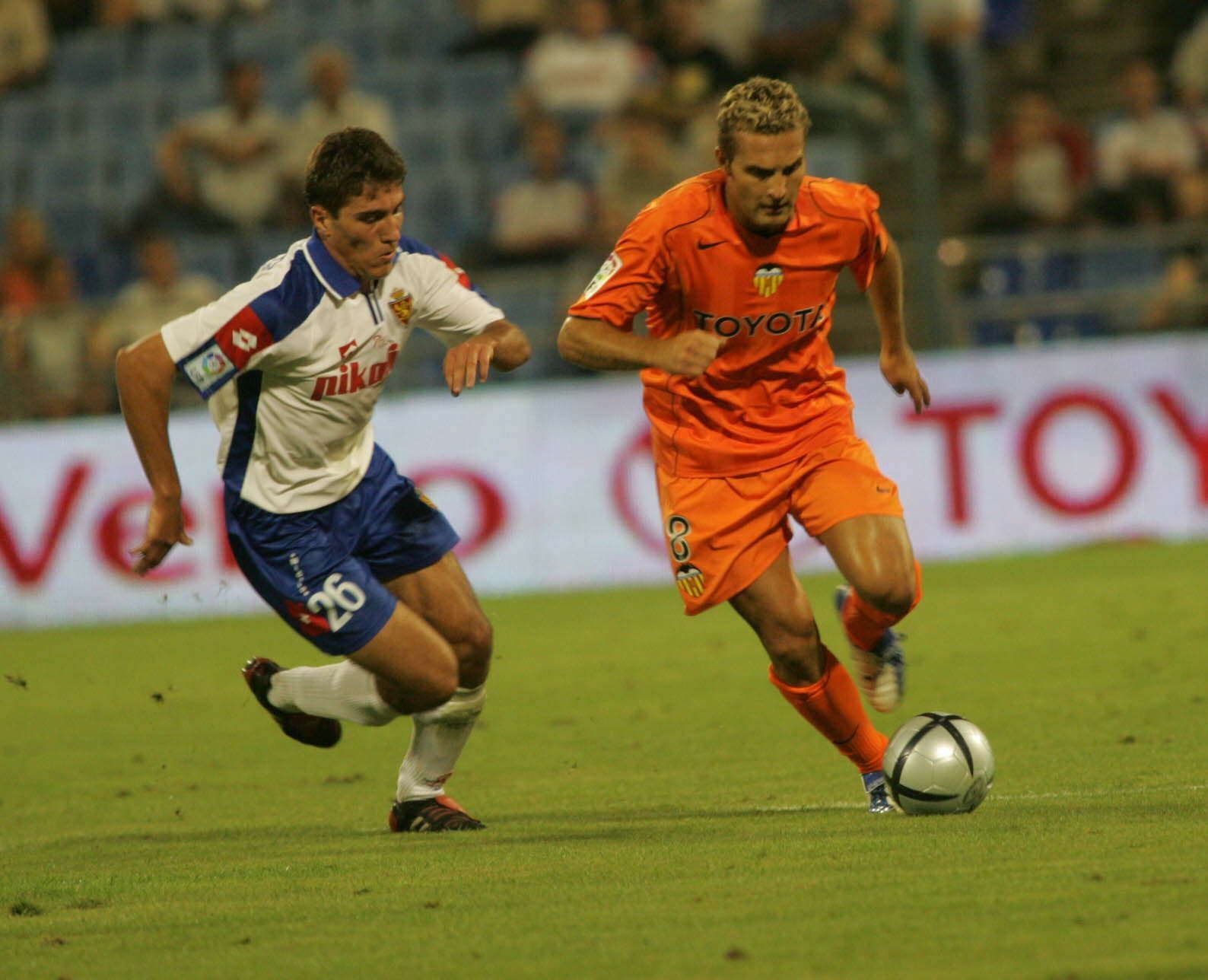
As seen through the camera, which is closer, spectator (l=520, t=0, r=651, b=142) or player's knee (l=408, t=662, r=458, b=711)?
player's knee (l=408, t=662, r=458, b=711)

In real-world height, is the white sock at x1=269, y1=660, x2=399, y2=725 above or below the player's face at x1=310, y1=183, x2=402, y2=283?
below

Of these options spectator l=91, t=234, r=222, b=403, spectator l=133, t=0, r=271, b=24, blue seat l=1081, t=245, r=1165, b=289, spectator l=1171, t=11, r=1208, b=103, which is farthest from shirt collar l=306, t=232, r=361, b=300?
spectator l=133, t=0, r=271, b=24

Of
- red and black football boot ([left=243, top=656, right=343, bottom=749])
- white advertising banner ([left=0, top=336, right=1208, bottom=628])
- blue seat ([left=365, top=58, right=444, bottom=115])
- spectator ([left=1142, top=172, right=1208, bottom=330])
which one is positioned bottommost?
white advertising banner ([left=0, top=336, right=1208, bottom=628])

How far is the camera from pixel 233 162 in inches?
615

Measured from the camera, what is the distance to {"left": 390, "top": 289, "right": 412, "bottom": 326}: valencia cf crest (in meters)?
5.95

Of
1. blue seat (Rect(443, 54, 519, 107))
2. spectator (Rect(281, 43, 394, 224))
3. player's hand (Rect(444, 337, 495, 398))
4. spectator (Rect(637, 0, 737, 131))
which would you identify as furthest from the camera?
blue seat (Rect(443, 54, 519, 107))

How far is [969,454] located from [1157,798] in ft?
24.3

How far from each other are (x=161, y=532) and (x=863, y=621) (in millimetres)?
2131

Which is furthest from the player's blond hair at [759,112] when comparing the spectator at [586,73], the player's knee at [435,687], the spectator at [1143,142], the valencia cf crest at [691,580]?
the spectator at [586,73]

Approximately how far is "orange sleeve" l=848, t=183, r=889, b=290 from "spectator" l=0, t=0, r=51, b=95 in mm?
13952

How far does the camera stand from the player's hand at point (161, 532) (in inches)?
219

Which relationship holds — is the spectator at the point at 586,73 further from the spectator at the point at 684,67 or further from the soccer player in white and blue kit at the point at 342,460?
the soccer player in white and blue kit at the point at 342,460

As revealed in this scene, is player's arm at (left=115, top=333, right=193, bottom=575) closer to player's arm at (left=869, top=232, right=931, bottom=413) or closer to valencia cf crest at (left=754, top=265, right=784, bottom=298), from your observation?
valencia cf crest at (left=754, top=265, right=784, bottom=298)

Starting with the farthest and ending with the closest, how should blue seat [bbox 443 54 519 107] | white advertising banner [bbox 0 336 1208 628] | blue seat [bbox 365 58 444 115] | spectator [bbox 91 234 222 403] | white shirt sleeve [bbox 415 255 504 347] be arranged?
blue seat [bbox 365 58 444 115]
blue seat [bbox 443 54 519 107]
spectator [bbox 91 234 222 403]
white advertising banner [bbox 0 336 1208 628]
white shirt sleeve [bbox 415 255 504 347]
